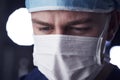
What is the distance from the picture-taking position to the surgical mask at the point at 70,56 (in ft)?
4.23

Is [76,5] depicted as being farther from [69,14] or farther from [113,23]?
[113,23]

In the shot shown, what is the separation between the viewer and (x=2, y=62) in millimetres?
2293

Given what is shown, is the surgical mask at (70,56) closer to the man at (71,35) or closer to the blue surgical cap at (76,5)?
the man at (71,35)

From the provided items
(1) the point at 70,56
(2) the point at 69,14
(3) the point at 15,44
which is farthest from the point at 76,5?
(3) the point at 15,44

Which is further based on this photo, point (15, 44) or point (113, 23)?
point (15, 44)

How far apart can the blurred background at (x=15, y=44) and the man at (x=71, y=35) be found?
0.77 metres

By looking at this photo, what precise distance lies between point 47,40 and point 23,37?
0.84 metres

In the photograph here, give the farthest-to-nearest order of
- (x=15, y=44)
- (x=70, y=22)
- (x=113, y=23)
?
(x=15, y=44) → (x=113, y=23) → (x=70, y=22)

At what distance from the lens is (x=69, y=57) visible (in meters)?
1.30

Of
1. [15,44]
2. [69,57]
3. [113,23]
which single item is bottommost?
[15,44]

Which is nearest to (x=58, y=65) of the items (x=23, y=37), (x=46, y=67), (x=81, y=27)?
(x=46, y=67)

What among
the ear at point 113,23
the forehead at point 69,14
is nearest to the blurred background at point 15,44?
the ear at point 113,23

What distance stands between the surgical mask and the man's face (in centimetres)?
2

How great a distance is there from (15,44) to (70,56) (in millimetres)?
1023
